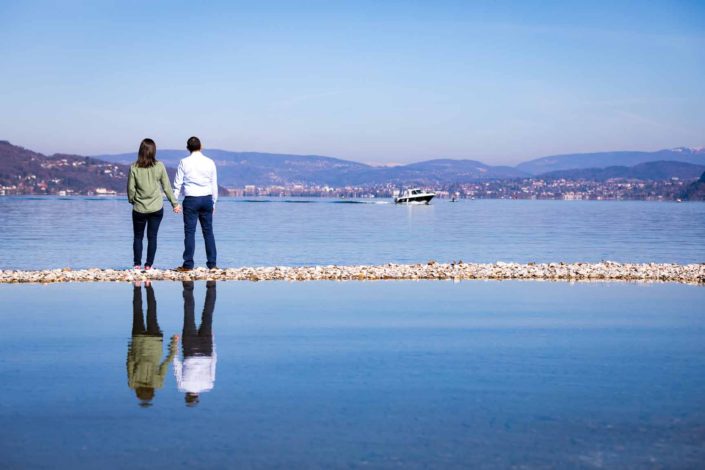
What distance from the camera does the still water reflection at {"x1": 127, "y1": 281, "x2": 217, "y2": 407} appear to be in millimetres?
6801

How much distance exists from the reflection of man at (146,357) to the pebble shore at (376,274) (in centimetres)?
477

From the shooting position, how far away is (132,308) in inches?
462

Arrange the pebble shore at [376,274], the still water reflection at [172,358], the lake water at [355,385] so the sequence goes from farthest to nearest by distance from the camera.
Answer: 1. the pebble shore at [376,274]
2. the still water reflection at [172,358]
3. the lake water at [355,385]

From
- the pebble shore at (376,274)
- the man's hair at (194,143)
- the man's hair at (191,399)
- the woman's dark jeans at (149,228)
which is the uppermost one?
the man's hair at (194,143)

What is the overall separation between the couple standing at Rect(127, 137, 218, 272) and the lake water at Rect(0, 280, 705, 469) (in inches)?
184

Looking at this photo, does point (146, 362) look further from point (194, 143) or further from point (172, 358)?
point (194, 143)

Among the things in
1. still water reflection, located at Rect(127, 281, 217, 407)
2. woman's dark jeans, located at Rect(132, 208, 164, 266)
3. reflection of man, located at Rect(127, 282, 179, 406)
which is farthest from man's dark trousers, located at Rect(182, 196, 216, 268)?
reflection of man, located at Rect(127, 282, 179, 406)

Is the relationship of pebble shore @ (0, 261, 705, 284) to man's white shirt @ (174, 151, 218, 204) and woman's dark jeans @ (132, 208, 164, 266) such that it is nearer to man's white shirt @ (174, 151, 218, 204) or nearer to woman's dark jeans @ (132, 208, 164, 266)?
woman's dark jeans @ (132, 208, 164, 266)

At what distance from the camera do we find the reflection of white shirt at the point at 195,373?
6.82 meters

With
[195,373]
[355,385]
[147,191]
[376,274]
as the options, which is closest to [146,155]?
[147,191]

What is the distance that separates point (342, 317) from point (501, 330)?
6.56 feet

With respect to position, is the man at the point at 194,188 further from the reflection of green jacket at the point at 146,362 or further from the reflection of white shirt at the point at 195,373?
the reflection of white shirt at the point at 195,373

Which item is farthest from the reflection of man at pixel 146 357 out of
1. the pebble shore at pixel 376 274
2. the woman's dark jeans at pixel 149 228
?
the woman's dark jeans at pixel 149 228

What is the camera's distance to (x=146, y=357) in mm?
8078
